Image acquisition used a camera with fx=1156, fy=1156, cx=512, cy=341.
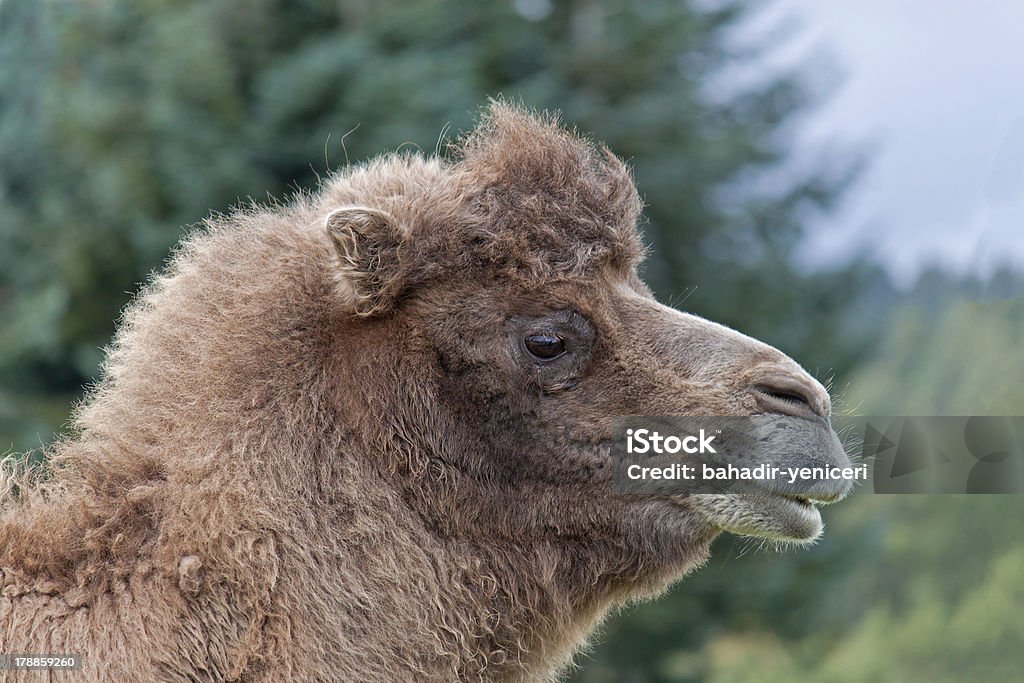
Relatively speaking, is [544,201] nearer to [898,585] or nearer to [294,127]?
[294,127]

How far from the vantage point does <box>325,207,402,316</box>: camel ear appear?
3.77 m

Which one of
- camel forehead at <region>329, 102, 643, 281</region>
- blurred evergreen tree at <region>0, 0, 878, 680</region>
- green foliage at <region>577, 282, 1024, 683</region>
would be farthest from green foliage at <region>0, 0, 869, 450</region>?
camel forehead at <region>329, 102, 643, 281</region>

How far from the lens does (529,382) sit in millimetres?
3787

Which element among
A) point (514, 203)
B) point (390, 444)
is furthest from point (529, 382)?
point (514, 203)

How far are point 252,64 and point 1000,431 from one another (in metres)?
7.11

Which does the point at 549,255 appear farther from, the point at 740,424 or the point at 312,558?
the point at 312,558

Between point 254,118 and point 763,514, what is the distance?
7780 millimetres

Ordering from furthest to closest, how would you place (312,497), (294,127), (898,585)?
(898,585)
(294,127)
(312,497)

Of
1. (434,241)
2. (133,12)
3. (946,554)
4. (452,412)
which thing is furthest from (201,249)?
(946,554)

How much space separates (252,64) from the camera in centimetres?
1055

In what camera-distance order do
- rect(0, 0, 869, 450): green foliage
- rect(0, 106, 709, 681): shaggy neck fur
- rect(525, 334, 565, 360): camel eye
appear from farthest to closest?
rect(0, 0, 869, 450): green foliage < rect(525, 334, 565, 360): camel eye < rect(0, 106, 709, 681): shaggy neck fur

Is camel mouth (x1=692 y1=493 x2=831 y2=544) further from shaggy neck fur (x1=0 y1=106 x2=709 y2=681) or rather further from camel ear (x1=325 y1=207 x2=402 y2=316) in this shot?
camel ear (x1=325 y1=207 x2=402 y2=316)

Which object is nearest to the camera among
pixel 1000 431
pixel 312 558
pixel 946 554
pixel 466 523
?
pixel 312 558

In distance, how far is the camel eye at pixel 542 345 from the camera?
381 cm
